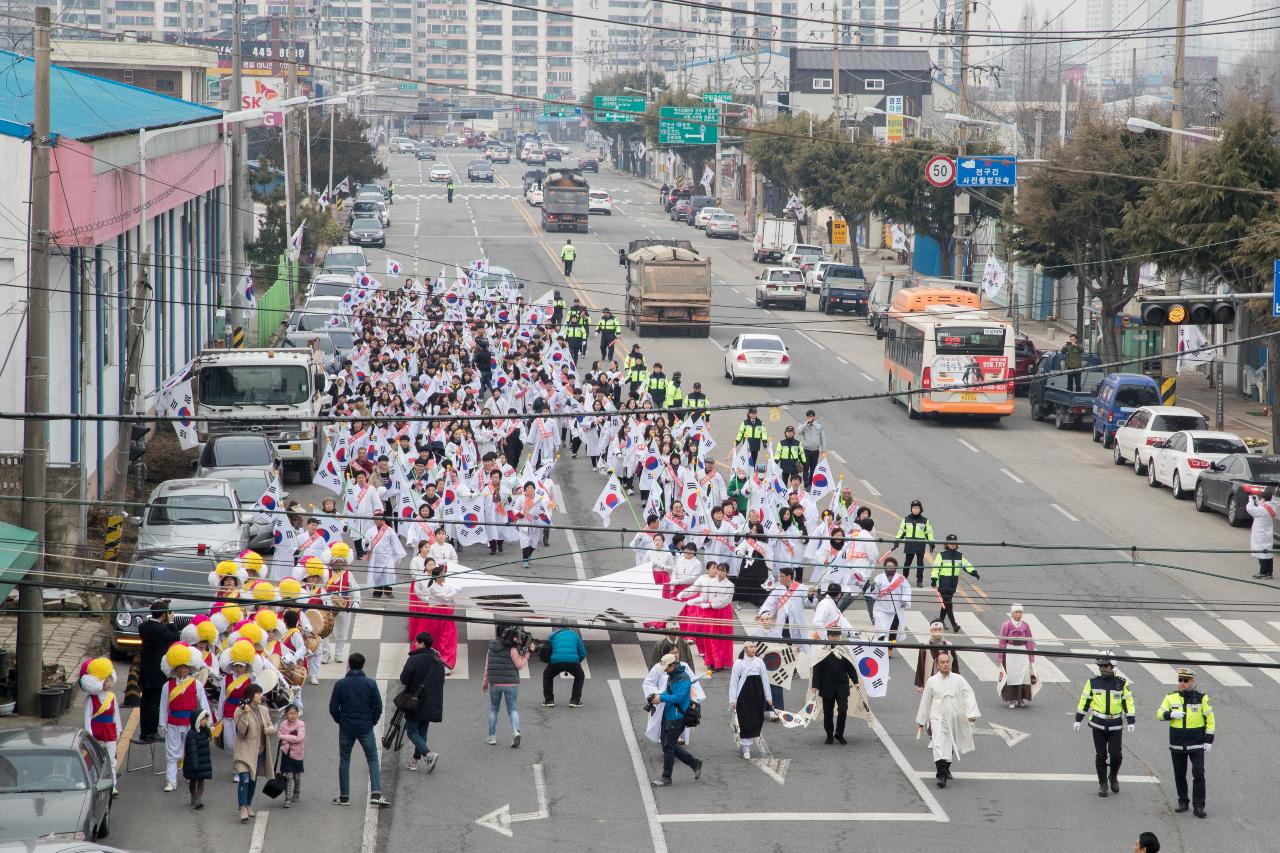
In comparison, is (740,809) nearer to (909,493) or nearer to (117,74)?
(909,493)

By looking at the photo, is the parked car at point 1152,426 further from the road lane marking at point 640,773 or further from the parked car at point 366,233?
the parked car at point 366,233

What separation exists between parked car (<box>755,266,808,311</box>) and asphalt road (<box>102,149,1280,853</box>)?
28.6 metres

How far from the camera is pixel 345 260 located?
59.8 metres

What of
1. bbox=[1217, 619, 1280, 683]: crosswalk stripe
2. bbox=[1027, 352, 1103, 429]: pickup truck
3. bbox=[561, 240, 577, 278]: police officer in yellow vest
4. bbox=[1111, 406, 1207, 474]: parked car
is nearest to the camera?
bbox=[1217, 619, 1280, 683]: crosswalk stripe

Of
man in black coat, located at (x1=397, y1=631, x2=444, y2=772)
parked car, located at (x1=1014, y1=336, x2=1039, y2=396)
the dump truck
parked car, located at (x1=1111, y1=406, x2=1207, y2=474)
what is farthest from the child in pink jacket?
the dump truck

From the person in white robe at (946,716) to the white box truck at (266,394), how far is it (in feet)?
57.2

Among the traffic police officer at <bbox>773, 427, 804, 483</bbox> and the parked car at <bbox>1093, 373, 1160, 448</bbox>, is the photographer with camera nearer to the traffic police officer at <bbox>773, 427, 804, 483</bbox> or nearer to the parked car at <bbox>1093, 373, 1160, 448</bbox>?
the traffic police officer at <bbox>773, 427, 804, 483</bbox>

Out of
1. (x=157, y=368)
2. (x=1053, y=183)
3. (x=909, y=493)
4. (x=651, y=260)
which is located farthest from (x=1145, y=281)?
(x=157, y=368)

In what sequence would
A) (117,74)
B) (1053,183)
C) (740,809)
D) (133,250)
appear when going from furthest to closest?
(117,74), (1053,183), (133,250), (740,809)

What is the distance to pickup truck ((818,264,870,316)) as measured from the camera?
60750 mm

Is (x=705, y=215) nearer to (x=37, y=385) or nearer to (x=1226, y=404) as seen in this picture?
(x=1226, y=404)

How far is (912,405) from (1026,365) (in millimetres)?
5847

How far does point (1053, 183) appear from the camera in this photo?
148 ft

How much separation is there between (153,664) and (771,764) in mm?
6401
